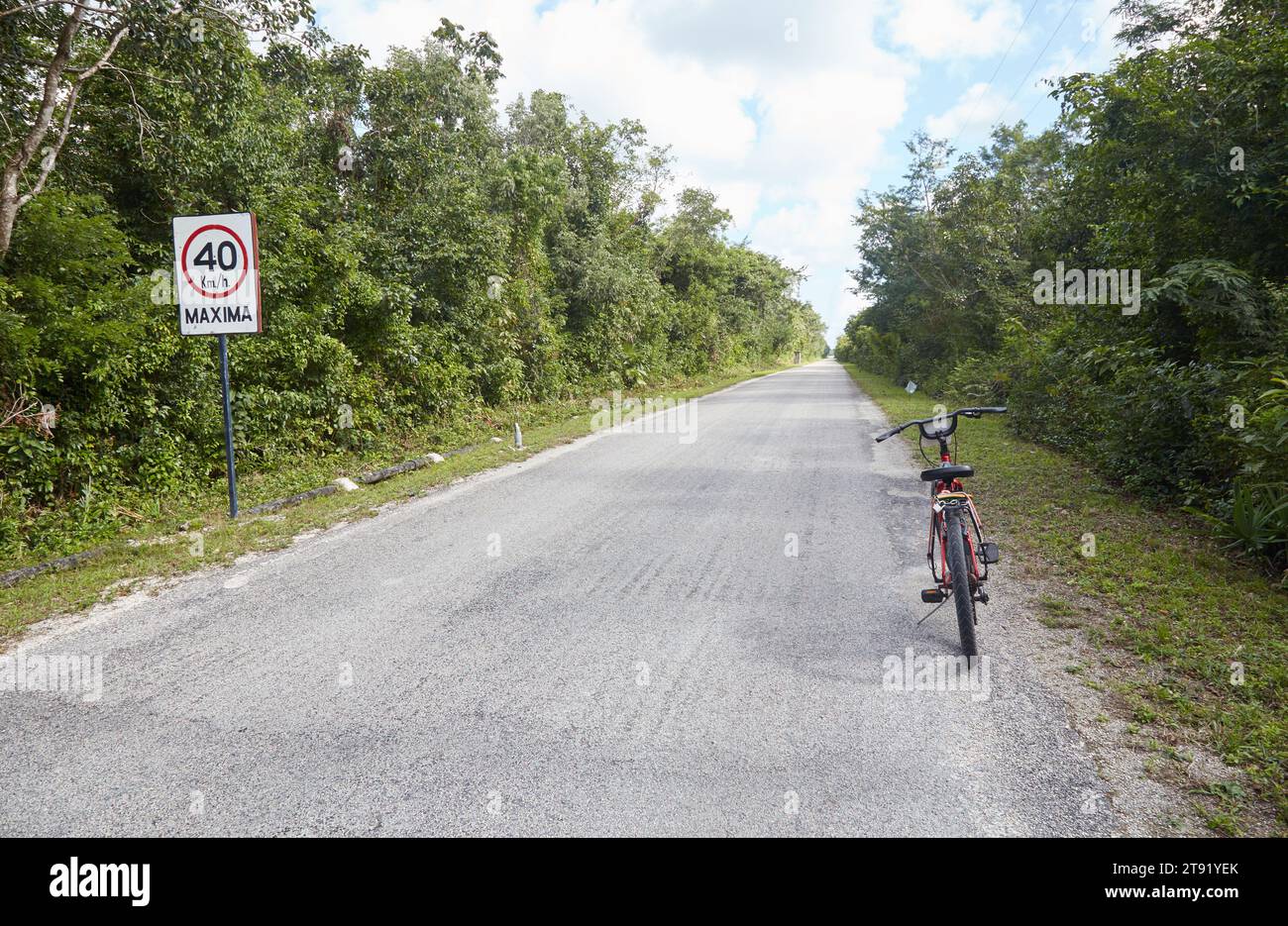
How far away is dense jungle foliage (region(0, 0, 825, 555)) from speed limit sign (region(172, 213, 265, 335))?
62 centimetres

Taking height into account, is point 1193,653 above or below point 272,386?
below

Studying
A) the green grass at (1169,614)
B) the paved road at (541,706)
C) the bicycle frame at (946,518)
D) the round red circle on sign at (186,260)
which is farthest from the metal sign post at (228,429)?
the green grass at (1169,614)

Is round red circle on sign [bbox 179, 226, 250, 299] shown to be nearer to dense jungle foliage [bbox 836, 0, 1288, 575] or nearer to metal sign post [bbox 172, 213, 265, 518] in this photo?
metal sign post [bbox 172, 213, 265, 518]

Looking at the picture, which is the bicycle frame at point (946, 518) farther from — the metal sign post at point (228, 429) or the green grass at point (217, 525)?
the metal sign post at point (228, 429)

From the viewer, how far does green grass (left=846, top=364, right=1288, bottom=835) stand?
3160 mm

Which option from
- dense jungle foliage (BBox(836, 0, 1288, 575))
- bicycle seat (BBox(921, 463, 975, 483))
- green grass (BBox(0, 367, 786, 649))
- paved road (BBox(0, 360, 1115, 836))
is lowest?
paved road (BBox(0, 360, 1115, 836))

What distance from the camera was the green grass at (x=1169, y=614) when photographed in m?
3.16

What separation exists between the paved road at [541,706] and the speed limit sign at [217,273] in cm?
261

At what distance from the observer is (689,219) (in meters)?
32.8

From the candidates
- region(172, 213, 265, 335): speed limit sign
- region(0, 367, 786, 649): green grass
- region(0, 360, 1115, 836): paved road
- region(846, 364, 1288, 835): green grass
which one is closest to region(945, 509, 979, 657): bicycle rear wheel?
region(0, 360, 1115, 836): paved road

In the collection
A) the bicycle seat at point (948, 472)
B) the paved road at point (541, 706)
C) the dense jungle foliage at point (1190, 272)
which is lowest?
the paved road at point (541, 706)

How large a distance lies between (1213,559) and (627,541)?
15.3ft

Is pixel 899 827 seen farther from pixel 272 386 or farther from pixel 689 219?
pixel 689 219
